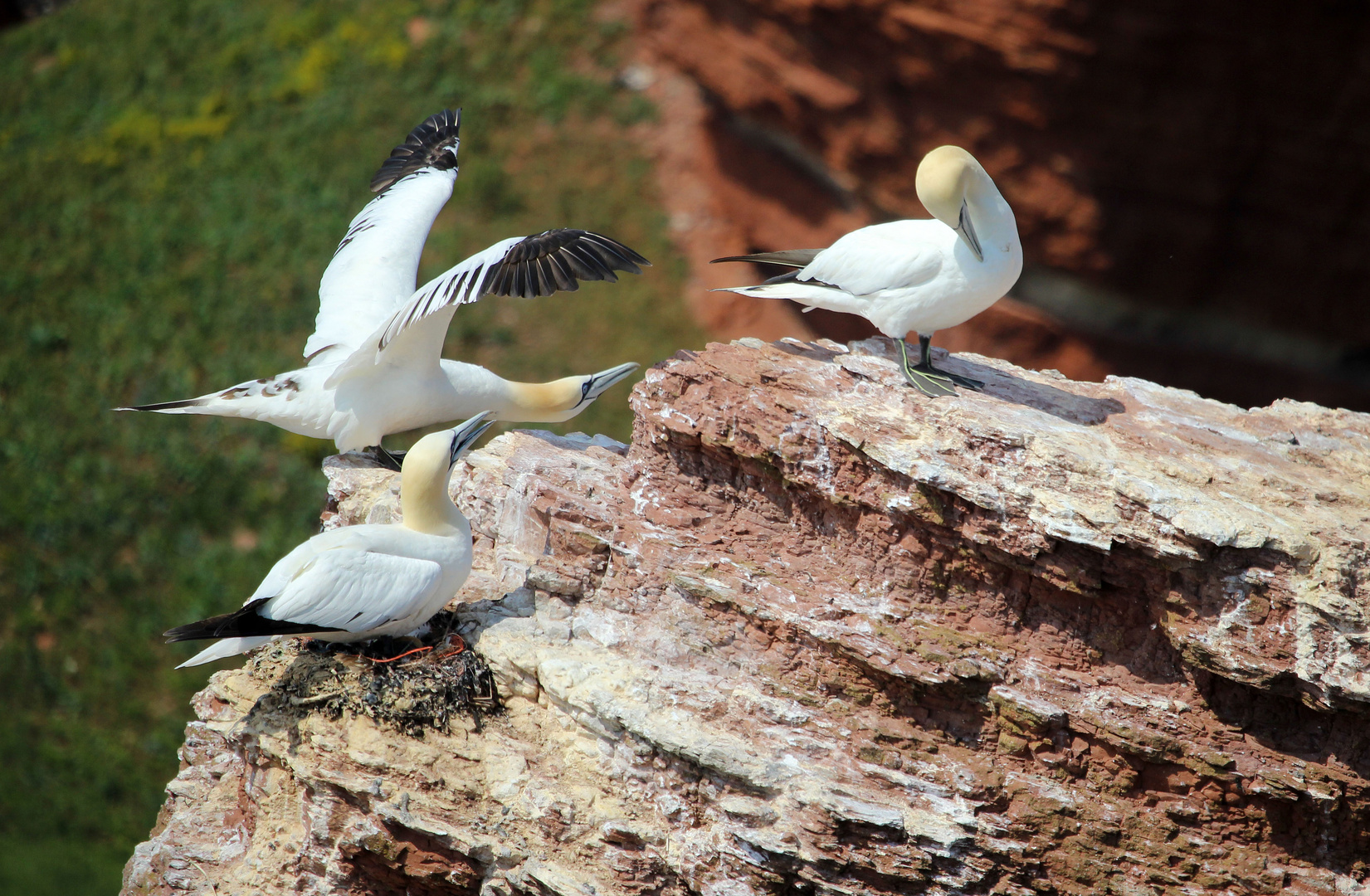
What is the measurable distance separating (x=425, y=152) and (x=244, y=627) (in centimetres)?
479

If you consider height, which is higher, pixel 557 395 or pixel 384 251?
pixel 384 251

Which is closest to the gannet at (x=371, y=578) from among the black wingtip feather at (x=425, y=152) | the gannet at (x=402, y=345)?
the gannet at (x=402, y=345)

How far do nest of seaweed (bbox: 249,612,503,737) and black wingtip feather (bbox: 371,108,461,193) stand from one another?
420 centimetres

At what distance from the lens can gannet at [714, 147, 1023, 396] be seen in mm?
5195

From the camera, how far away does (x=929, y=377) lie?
5.21 metres

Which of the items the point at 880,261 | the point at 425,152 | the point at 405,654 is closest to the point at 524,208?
the point at 425,152

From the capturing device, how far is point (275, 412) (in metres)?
6.45

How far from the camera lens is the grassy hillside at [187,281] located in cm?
1141

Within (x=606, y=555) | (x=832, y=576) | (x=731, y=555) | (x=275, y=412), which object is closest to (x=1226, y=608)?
(x=832, y=576)

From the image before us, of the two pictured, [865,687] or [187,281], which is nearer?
[865,687]

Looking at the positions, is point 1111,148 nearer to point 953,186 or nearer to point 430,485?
point 953,186

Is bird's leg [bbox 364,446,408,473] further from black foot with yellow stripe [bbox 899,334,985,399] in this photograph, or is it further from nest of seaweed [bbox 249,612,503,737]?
black foot with yellow stripe [bbox 899,334,985,399]

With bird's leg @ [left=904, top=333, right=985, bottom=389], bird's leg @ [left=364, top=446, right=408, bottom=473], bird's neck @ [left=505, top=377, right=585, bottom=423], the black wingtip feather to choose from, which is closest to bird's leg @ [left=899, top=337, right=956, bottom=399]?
bird's leg @ [left=904, top=333, right=985, bottom=389]

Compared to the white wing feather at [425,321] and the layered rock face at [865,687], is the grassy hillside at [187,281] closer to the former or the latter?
the white wing feather at [425,321]
